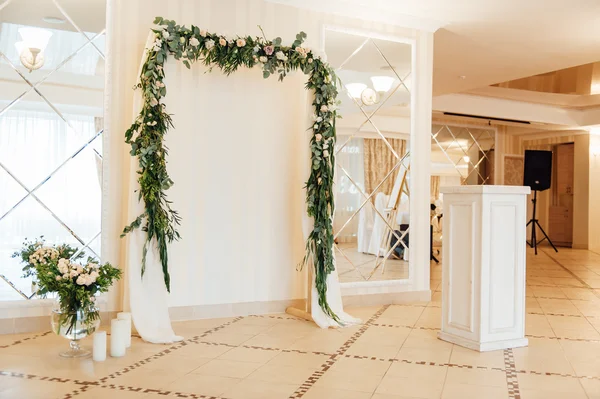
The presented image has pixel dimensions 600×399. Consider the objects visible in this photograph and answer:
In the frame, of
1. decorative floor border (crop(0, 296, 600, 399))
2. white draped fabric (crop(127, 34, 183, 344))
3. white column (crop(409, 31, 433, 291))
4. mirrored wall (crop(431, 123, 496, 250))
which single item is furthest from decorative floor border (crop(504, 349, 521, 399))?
mirrored wall (crop(431, 123, 496, 250))

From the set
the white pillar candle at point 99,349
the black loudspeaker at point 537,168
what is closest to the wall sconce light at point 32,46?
the white pillar candle at point 99,349

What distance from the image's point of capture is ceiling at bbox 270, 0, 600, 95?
5539mm

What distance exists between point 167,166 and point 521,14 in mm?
3679

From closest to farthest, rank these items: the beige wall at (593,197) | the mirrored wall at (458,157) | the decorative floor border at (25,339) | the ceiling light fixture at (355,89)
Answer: the decorative floor border at (25,339)
the ceiling light fixture at (355,89)
the mirrored wall at (458,157)
the beige wall at (593,197)

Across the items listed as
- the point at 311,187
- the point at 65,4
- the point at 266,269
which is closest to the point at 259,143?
the point at 311,187

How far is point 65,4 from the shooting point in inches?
180

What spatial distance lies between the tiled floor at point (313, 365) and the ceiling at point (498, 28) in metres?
2.87

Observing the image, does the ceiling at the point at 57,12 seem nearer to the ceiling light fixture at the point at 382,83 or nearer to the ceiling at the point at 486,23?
the ceiling at the point at 486,23

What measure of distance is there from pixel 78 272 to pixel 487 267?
8.69 feet

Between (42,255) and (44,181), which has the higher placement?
(44,181)

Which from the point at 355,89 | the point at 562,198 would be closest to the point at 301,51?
the point at 355,89

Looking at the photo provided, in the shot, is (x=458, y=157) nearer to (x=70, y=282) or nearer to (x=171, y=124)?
(x=171, y=124)

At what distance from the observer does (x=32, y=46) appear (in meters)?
4.47

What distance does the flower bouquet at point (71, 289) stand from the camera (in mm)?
3629
